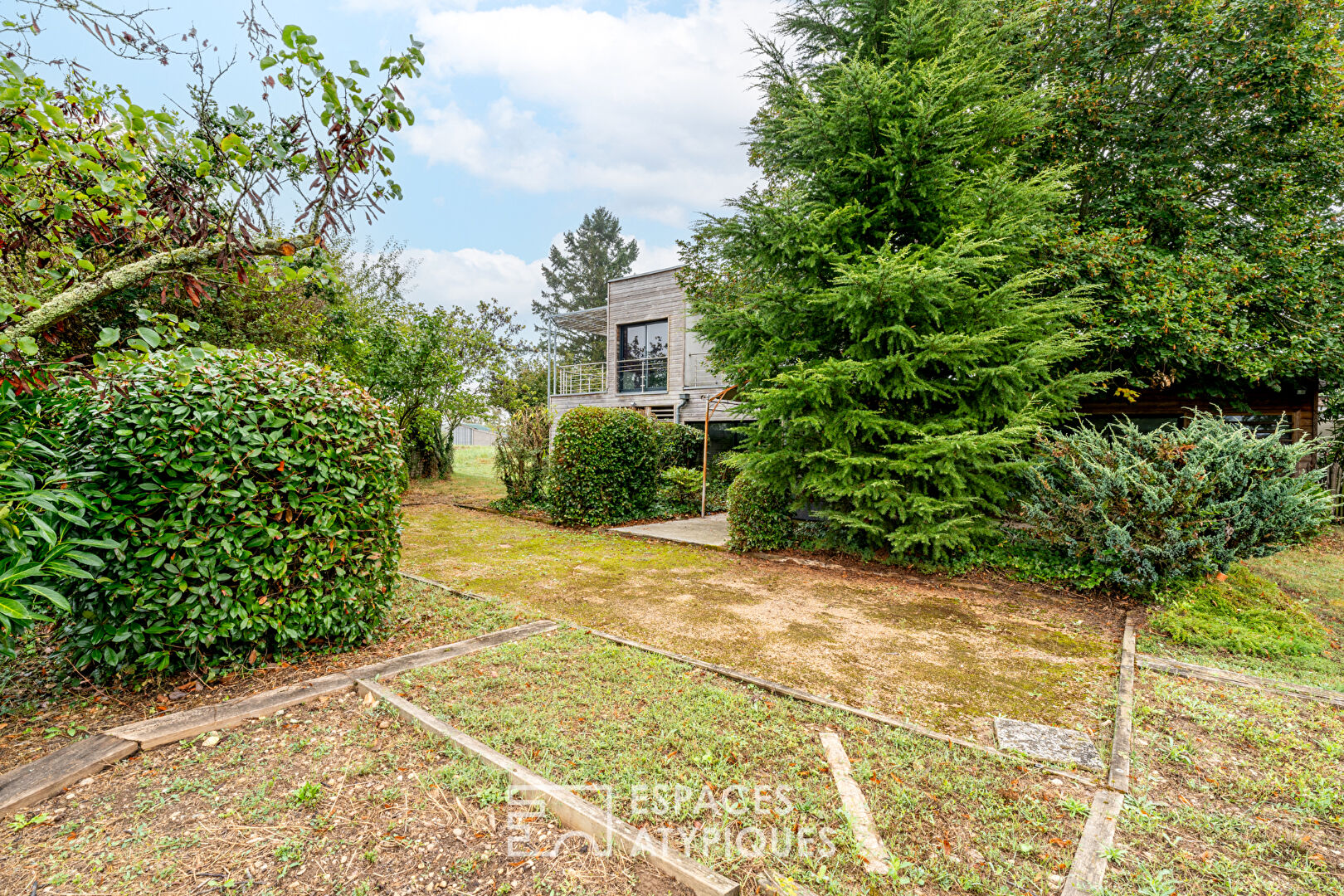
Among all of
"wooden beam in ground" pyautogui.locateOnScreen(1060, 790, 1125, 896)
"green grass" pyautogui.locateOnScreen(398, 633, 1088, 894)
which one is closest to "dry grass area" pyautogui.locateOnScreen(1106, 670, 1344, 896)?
"wooden beam in ground" pyautogui.locateOnScreen(1060, 790, 1125, 896)

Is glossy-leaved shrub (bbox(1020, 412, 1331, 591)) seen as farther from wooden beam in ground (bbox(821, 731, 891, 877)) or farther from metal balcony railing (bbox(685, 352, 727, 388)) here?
metal balcony railing (bbox(685, 352, 727, 388))

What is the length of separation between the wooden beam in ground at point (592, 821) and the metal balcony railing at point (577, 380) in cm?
1664

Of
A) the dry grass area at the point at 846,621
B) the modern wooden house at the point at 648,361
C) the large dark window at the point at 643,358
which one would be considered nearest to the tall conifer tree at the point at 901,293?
the dry grass area at the point at 846,621

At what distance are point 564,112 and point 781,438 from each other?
6.30 metres

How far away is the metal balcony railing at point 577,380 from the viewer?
19172 millimetres

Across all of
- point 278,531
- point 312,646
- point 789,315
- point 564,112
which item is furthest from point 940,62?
point 312,646

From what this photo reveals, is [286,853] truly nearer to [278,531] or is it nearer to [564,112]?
A: [278,531]

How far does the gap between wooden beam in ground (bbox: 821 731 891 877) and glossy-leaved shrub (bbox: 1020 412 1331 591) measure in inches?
155

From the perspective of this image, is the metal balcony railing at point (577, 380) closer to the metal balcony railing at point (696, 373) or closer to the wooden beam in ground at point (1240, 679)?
the metal balcony railing at point (696, 373)

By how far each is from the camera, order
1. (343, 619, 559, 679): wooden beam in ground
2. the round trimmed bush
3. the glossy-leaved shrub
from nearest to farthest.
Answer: the round trimmed bush < (343, 619, 559, 679): wooden beam in ground < the glossy-leaved shrub

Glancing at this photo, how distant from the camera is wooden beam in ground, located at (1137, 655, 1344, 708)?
3.29 meters

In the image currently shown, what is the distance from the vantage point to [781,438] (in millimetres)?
6762

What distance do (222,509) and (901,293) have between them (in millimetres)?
5447

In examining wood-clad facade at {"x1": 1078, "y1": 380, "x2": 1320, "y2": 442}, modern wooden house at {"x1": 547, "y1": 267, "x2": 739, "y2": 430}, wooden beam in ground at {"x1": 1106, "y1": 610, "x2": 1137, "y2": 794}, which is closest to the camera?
wooden beam in ground at {"x1": 1106, "y1": 610, "x2": 1137, "y2": 794}
